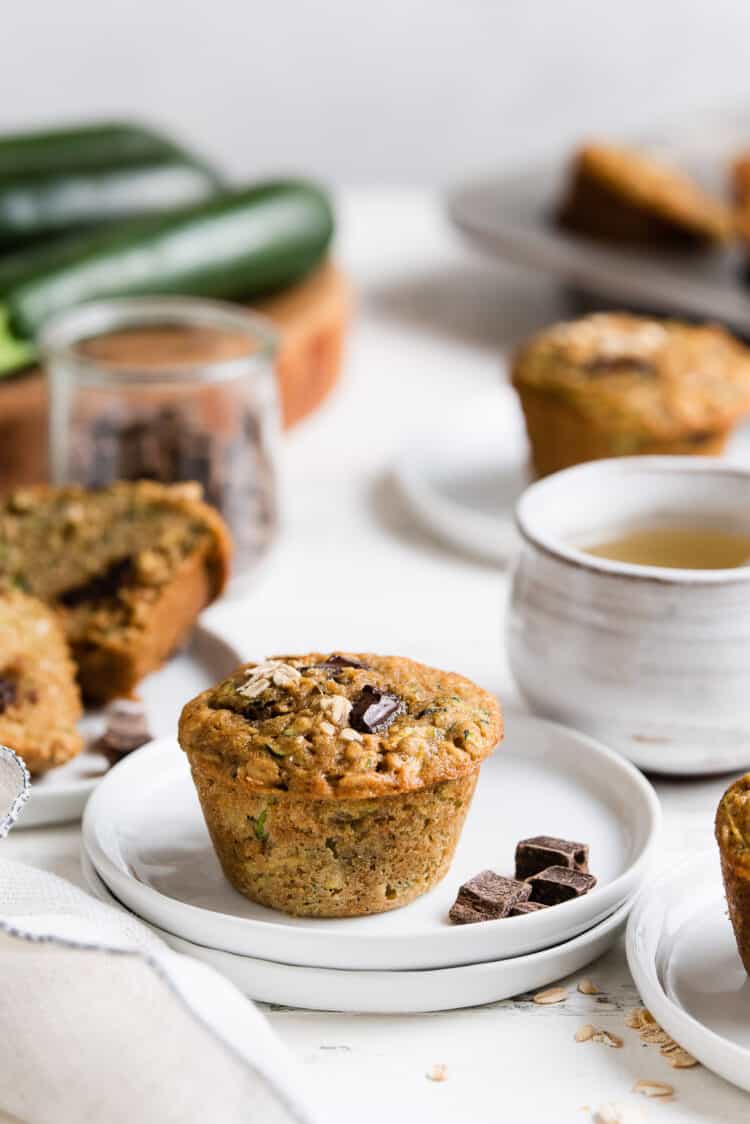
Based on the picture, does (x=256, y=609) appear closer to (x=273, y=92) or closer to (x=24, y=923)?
(x=24, y=923)

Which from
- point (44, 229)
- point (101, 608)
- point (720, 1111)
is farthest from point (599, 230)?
point (720, 1111)

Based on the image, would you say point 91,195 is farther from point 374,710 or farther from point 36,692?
point 374,710

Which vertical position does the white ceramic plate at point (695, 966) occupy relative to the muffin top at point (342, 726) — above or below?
below

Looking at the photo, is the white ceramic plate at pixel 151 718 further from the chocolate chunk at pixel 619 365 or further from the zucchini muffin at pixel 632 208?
the zucchini muffin at pixel 632 208

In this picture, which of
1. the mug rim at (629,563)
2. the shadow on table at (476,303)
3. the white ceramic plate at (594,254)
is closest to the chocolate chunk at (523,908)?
the mug rim at (629,563)

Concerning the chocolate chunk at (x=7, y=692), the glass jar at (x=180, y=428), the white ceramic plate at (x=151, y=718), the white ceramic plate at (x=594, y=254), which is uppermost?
the white ceramic plate at (x=594, y=254)

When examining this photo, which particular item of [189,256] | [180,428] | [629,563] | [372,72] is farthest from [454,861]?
[372,72]
